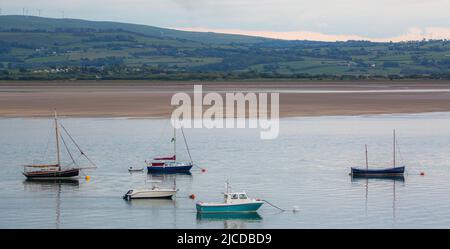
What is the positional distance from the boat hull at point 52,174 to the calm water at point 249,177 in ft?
2.36

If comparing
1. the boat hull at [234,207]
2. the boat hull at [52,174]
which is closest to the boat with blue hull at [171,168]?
the boat hull at [52,174]

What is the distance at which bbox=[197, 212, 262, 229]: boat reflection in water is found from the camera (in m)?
26.0

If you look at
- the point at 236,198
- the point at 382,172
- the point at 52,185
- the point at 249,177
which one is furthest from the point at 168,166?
the point at 236,198

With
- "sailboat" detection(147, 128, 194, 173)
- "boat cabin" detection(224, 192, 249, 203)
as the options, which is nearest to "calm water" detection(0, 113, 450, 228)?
A: "sailboat" detection(147, 128, 194, 173)

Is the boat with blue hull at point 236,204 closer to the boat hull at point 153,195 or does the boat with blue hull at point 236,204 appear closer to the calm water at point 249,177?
the calm water at point 249,177

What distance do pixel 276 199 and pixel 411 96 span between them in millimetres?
54415

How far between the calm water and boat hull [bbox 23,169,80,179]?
0.72 meters

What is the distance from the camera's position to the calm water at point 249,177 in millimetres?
26109

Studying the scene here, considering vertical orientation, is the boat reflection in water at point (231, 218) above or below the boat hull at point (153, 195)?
below

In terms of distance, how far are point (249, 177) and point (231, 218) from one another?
7.60 metres

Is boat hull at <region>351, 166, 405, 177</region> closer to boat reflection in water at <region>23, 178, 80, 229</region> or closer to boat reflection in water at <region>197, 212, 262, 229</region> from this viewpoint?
boat reflection in water at <region>197, 212, 262, 229</region>

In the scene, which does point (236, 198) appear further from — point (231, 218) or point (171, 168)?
point (171, 168)

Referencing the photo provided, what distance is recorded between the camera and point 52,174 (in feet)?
116

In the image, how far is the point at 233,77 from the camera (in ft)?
396
